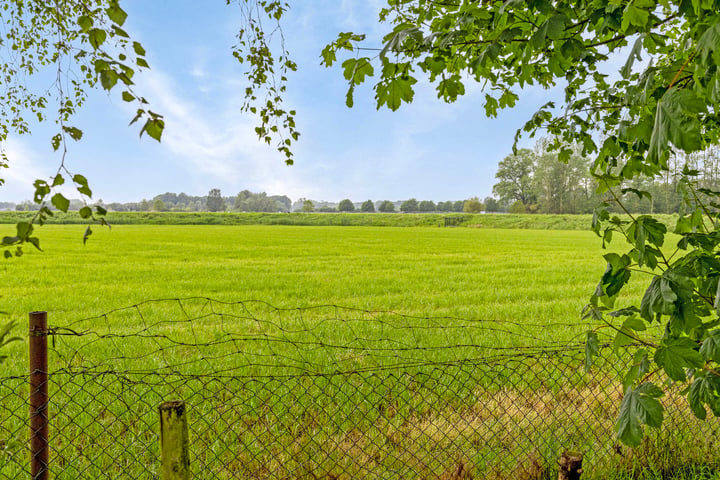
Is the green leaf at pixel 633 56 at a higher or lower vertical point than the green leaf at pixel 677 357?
higher

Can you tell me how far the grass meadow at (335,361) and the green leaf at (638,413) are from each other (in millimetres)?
1280

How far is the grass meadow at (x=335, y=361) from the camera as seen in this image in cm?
304

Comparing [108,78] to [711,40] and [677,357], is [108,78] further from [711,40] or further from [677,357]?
[677,357]

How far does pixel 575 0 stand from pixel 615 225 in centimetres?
102

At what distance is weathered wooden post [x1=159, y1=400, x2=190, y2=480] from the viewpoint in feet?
5.90

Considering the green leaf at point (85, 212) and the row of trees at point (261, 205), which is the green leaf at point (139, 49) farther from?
the row of trees at point (261, 205)

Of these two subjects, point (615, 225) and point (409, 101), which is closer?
point (409, 101)

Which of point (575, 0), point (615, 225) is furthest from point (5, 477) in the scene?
point (575, 0)

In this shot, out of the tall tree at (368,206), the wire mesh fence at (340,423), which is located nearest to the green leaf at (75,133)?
the wire mesh fence at (340,423)

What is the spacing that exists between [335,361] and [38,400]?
2.84m

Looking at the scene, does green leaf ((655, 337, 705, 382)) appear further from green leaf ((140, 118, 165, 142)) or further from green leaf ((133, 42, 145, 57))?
green leaf ((133, 42, 145, 57))

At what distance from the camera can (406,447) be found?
10.4ft

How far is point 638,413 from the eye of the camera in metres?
1.55

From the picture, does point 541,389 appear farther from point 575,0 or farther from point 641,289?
point 641,289
